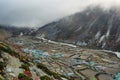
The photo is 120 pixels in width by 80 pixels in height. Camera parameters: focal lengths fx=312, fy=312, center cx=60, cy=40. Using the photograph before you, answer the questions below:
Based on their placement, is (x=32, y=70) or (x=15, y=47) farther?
(x=15, y=47)

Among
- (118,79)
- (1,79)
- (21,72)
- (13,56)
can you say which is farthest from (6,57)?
(118,79)

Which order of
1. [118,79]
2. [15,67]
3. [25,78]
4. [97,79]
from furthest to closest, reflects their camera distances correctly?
1. [97,79]
2. [118,79]
3. [15,67]
4. [25,78]

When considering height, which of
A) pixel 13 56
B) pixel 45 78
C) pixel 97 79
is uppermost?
pixel 13 56

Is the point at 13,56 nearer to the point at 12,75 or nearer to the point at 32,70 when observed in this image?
the point at 32,70

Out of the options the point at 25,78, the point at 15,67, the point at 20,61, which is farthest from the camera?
the point at 20,61

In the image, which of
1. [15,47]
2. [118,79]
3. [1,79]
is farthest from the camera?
[118,79]

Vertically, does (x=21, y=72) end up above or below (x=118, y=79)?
above

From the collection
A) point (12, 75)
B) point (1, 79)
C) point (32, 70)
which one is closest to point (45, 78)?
point (32, 70)

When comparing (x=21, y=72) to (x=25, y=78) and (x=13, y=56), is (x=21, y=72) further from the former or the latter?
(x=13, y=56)

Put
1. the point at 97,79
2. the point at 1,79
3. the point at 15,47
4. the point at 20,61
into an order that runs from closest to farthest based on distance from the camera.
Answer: the point at 1,79
the point at 20,61
the point at 15,47
the point at 97,79
